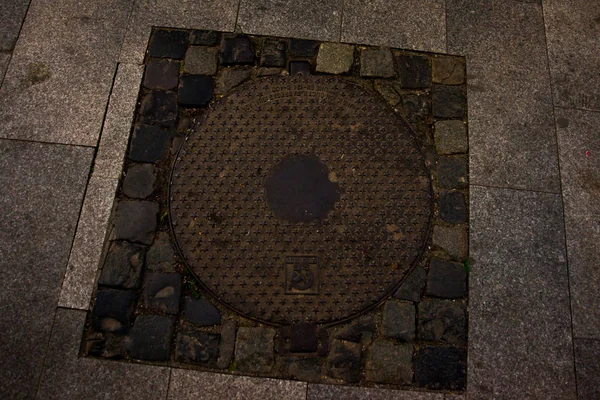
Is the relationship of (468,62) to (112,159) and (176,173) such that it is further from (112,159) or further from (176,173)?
(112,159)

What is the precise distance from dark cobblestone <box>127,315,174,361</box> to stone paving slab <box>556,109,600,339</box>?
8.42 ft

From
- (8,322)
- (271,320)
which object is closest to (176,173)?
(271,320)

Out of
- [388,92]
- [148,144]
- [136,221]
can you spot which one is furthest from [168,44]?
[388,92]

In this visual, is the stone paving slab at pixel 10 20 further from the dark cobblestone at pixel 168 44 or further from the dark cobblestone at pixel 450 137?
the dark cobblestone at pixel 450 137

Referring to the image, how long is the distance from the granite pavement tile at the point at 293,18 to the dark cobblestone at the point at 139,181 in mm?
1322

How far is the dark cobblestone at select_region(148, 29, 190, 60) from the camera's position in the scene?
3.56m

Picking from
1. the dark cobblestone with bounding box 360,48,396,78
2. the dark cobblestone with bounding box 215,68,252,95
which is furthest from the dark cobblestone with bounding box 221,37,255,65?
the dark cobblestone with bounding box 360,48,396,78

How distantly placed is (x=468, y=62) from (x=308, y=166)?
5.03ft

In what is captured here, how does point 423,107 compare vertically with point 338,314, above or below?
above

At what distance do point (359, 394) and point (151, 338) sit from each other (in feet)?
4.32

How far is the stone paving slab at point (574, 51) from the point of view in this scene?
353 centimetres

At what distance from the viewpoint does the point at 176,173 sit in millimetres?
3213

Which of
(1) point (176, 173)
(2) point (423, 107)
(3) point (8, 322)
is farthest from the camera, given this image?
(2) point (423, 107)

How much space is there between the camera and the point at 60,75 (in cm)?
346
